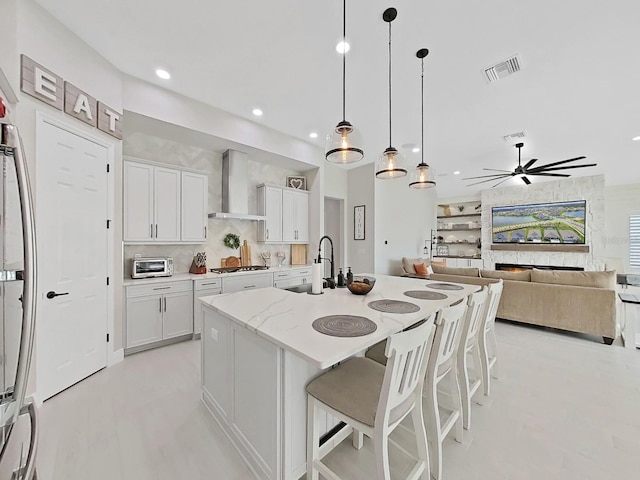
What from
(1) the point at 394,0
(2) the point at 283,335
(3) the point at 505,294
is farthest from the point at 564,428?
(1) the point at 394,0

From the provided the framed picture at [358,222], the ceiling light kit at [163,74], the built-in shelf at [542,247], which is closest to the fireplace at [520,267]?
the built-in shelf at [542,247]

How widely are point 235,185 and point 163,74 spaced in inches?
65.4

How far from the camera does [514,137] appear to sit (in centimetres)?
427

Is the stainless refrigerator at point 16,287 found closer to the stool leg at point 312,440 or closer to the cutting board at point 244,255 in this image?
the stool leg at point 312,440

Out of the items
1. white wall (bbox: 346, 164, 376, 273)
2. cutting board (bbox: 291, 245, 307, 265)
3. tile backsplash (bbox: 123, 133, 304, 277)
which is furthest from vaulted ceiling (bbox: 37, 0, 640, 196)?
cutting board (bbox: 291, 245, 307, 265)

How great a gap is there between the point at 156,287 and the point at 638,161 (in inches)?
346

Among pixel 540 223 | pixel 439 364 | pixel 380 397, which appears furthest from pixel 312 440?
pixel 540 223

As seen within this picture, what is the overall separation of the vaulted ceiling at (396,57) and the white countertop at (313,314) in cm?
Answer: 225

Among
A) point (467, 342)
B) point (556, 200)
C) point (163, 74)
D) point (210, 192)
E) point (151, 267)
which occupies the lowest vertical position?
point (467, 342)

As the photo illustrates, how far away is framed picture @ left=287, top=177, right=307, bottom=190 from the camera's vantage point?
5.15 m

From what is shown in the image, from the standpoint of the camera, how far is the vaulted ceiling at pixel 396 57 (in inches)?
80.4

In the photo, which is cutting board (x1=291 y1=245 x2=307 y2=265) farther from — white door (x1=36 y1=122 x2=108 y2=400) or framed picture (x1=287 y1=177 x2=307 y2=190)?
white door (x1=36 y1=122 x2=108 y2=400)

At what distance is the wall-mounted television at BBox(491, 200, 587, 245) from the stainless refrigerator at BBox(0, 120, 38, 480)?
362 inches

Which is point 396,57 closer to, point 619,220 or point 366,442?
point 366,442
